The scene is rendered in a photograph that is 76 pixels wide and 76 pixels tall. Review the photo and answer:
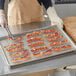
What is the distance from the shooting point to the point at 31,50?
4.86 ft

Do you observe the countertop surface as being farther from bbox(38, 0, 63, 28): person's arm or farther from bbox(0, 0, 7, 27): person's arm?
bbox(38, 0, 63, 28): person's arm

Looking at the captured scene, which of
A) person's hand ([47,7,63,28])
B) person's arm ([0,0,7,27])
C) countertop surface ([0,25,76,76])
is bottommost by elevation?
countertop surface ([0,25,76,76])

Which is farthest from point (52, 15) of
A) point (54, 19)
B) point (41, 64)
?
point (41, 64)

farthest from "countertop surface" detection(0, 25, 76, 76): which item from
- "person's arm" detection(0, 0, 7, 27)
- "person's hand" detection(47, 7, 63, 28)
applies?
"person's hand" detection(47, 7, 63, 28)

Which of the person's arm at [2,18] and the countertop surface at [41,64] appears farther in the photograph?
the person's arm at [2,18]

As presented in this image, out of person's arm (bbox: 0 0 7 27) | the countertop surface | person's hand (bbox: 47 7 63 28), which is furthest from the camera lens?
person's hand (bbox: 47 7 63 28)

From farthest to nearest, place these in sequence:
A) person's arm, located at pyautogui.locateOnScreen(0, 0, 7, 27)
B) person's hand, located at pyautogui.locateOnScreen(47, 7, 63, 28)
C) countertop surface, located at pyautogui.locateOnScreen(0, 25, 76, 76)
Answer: person's hand, located at pyautogui.locateOnScreen(47, 7, 63, 28)
person's arm, located at pyautogui.locateOnScreen(0, 0, 7, 27)
countertop surface, located at pyautogui.locateOnScreen(0, 25, 76, 76)

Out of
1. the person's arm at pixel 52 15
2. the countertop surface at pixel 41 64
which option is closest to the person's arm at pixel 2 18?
the countertop surface at pixel 41 64

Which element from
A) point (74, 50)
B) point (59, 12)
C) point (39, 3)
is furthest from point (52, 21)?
point (59, 12)

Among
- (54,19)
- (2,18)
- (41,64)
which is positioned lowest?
(41,64)

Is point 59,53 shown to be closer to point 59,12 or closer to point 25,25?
point 25,25

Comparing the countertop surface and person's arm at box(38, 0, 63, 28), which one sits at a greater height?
person's arm at box(38, 0, 63, 28)

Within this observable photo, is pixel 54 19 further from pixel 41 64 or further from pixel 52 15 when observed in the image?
pixel 41 64

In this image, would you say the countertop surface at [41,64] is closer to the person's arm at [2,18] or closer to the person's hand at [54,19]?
the person's arm at [2,18]
